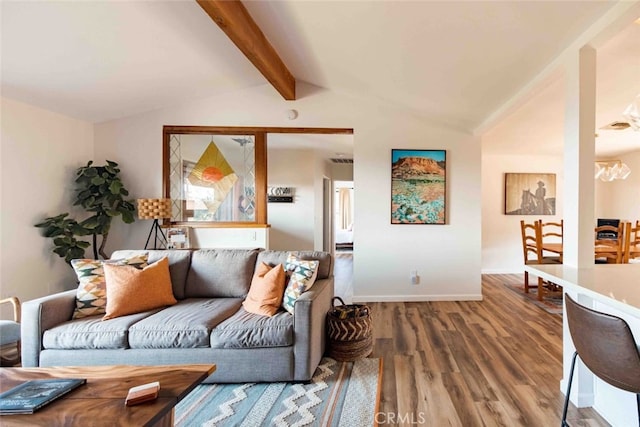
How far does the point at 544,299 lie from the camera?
3.88 metres

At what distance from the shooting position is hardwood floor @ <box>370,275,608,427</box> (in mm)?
1737

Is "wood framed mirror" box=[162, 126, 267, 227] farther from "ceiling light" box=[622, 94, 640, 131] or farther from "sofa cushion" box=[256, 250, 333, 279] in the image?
"ceiling light" box=[622, 94, 640, 131]

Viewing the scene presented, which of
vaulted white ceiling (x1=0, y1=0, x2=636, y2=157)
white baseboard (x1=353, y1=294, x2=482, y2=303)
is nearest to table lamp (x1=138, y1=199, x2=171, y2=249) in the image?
vaulted white ceiling (x1=0, y1=0, x2=636, y2=157)

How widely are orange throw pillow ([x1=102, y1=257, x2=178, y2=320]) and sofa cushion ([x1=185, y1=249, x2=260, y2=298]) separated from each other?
0.70 ft

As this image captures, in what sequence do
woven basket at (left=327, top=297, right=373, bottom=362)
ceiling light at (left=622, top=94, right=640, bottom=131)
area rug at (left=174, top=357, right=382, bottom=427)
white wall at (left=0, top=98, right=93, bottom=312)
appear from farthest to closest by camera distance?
white wall at (left=0, top=98, right=93, bottom=312)
ceiling light at (left=622, top=94, right=640, bottom=131)
woven basket at (left=327, top=297, right=373, bottom=362)
area rug at (left=174, top=357, right=382, bottom=427)

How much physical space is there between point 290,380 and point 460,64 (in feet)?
9.26

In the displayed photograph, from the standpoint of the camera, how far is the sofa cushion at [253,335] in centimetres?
193

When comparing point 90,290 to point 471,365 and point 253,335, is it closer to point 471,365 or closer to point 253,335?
point 253,335

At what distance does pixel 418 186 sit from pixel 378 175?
560 mm

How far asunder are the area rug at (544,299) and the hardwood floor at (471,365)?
171 millimetres

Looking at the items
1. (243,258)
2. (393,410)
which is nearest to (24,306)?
(243,258)

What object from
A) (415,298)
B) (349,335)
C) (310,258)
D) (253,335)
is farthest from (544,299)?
(253,335)

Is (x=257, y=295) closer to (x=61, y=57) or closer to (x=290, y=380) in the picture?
(x=290, y=380)

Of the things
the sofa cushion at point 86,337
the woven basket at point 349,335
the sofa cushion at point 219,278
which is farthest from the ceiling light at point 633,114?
the sofa cushion at point 86,337
